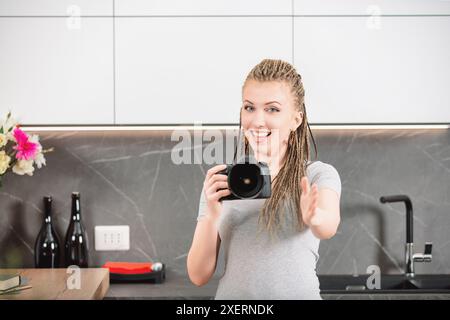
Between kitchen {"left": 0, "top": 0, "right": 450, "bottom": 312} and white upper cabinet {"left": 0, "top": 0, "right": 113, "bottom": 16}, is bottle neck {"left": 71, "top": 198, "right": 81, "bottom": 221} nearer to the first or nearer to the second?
kitchen {"left": 0, "top": 0, "right": 450, "bottom": 312}

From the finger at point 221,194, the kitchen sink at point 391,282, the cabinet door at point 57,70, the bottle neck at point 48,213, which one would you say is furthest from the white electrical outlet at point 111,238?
the finger at point 221,194

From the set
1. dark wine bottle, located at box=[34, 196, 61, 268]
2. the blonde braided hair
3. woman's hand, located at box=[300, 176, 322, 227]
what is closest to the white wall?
dark wine bottle, located at box=[34, 196, 61, 268]

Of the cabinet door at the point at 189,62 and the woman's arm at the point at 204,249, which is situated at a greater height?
the cabinet door at the point at 189,62

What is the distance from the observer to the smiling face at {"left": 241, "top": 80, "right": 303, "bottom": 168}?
1.03 meters

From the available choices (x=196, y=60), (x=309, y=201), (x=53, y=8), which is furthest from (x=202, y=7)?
(x=309, y=201)

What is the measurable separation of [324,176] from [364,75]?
0.67 meters

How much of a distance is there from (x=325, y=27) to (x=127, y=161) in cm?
62

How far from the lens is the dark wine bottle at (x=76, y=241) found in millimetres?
1609

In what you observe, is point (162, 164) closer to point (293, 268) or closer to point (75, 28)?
point (75, 28)

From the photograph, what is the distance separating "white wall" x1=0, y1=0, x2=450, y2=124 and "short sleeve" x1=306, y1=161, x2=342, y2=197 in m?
0.56

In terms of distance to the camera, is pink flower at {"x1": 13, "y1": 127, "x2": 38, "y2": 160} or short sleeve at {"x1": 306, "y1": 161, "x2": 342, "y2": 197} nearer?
short sleeve at {"x1": 306, "y1": 161, "x2": 342, "y2": 197}

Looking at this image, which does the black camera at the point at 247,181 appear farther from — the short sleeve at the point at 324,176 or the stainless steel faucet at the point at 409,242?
the stainless steel faucet at the point at 409,242

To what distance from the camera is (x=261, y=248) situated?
97 cm
